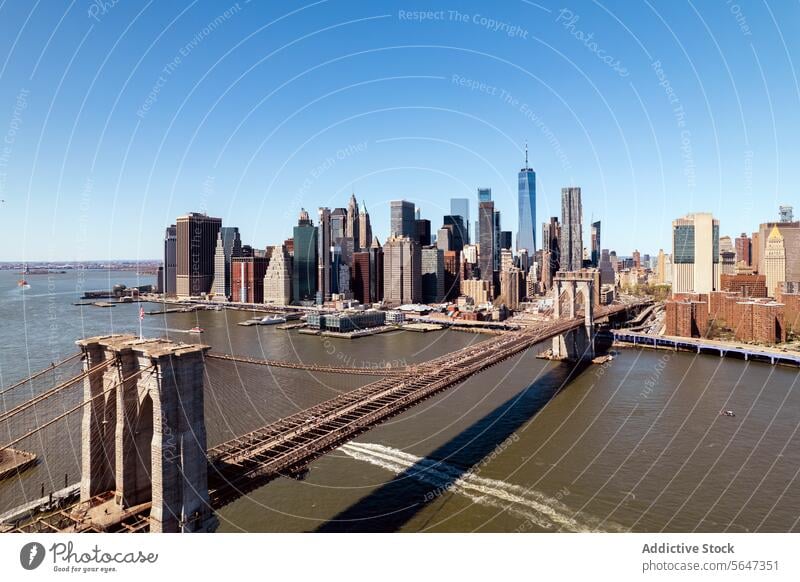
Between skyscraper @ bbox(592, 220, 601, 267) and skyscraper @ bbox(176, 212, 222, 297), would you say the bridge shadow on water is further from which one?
skyscraper @ bbox(592, 220, 601, 267)

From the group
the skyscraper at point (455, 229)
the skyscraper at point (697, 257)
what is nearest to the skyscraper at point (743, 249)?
the skyscraper at point (697, 257)

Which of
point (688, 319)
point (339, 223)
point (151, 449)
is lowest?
point (688, 319)

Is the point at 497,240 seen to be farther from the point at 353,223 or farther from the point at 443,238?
the point at 353,223

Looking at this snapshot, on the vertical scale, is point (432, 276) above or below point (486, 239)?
below

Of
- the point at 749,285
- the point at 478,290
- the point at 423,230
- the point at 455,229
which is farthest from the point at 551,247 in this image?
the point at 749,285

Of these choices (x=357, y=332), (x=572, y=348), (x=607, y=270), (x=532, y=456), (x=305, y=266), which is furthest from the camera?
(x=607, y=270)

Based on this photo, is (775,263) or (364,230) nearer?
(775,263)

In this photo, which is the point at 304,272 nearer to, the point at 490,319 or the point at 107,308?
the point at 107,308
